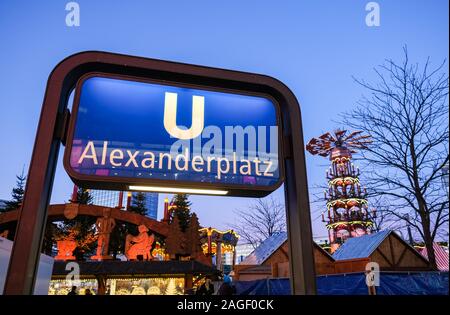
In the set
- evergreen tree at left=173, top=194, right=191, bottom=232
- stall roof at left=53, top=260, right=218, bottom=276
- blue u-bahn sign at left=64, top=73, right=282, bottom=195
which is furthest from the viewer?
evergreen tree at left=173, top=194, right=191, bottom=232

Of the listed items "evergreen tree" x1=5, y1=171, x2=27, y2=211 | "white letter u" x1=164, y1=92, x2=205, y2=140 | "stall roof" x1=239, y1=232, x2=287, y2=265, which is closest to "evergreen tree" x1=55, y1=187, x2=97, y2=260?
"evergreen tree" x1=5, y1=171, x2=27, y2=211

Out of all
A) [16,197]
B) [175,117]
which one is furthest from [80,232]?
[175,117]

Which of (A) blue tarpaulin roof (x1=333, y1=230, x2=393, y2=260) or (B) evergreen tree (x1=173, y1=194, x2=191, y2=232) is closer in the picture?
(A) blue tarpaulin roof (x1=333, y1=230, x2=393, y2=260)

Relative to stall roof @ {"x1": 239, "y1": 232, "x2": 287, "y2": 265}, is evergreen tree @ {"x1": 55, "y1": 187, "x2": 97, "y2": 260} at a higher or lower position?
higher

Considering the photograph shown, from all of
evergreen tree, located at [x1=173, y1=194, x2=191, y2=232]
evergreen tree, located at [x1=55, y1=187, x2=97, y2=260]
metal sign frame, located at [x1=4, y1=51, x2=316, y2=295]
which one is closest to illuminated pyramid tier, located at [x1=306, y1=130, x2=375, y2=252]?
evergreen tree, located at [x1=173, y1=194, x2=191, y2=232]

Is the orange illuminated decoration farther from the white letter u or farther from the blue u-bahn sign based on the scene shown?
the white letter u

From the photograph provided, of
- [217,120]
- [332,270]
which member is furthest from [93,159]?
[332,270]

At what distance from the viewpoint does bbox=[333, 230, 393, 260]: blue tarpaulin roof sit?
14.5m

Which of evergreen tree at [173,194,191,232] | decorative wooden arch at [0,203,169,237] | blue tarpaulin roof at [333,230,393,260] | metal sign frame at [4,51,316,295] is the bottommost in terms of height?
metal sign frame at [4,51,316,295]

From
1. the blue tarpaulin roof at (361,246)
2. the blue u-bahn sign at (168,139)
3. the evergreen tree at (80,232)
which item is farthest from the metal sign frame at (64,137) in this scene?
the evergreen tree at (80,232)

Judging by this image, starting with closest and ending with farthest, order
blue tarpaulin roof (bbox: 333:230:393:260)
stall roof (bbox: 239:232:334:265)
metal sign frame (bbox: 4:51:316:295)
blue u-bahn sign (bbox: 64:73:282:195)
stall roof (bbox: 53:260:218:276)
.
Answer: metal sign frame (bbox: 4:51:316:295), blue u-bahn sign (bbox: 64:73:282:195), blue tarpaulin roof (bbox: 333:230:393:260), stall roof (bbox: 53:260:218:276), stall roof (bbox: 239:232:334:265)

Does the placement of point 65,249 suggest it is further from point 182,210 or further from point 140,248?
point 182,210

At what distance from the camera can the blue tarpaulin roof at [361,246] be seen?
1452cm
